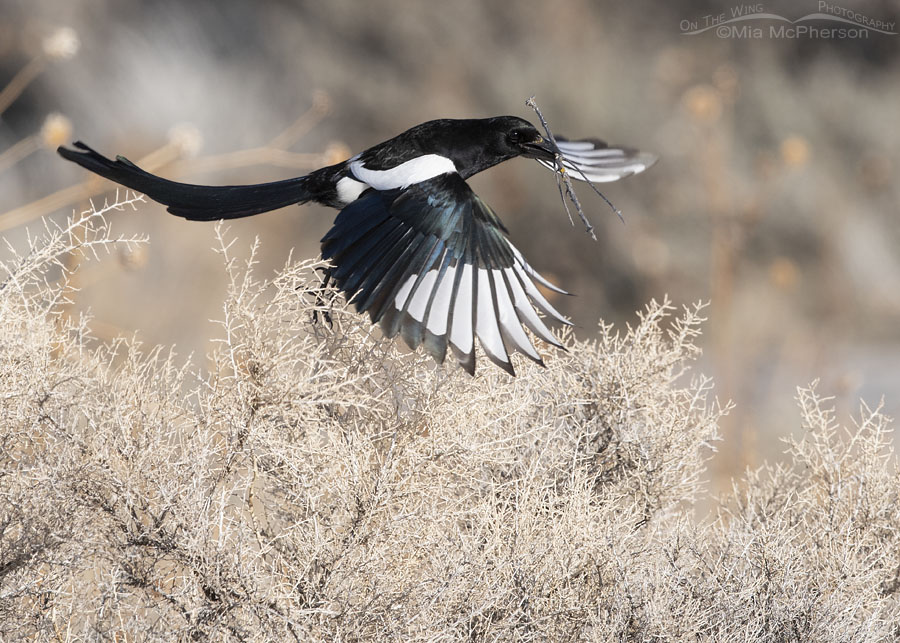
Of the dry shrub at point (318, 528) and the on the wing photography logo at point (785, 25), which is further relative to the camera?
the on the wing photography logo at point (785, 25)

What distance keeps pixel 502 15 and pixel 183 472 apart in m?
5.70

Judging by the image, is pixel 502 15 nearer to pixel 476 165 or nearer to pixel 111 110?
pixel 111 110

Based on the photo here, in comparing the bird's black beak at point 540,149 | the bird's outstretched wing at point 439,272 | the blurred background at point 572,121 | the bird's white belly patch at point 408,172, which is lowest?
the bird's outstretched wing at point 439,272

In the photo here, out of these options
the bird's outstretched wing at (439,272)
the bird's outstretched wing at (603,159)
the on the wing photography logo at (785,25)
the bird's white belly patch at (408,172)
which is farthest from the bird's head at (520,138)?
the on the wing photography logo at (785,25)

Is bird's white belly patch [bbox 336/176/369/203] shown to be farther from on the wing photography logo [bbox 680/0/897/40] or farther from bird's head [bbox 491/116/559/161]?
on the wing photography logo [bbox 680/0/897/40]

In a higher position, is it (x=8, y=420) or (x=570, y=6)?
(x=570, y=6)

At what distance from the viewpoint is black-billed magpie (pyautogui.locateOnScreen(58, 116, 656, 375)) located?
1425mm

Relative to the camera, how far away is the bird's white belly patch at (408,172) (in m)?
1.67

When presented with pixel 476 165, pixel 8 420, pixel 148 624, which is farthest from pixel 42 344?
pixel 476 165

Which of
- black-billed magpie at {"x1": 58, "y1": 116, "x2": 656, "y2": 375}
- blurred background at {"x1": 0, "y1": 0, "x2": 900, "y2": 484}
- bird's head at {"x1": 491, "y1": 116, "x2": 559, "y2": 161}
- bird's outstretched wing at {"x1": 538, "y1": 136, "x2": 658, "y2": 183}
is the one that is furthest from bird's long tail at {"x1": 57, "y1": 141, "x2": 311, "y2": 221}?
blurred background at {"x1": 0, "y1": 0, "x2": 900, "y2": 484}

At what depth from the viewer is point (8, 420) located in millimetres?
1363

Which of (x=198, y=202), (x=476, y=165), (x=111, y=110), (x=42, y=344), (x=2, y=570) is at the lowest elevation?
(x=2, y=570)

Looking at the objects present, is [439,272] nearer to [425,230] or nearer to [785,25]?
[425,230]

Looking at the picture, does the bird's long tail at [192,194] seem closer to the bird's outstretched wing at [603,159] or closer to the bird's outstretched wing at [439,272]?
the bird's outstretched wing at [439,272]
